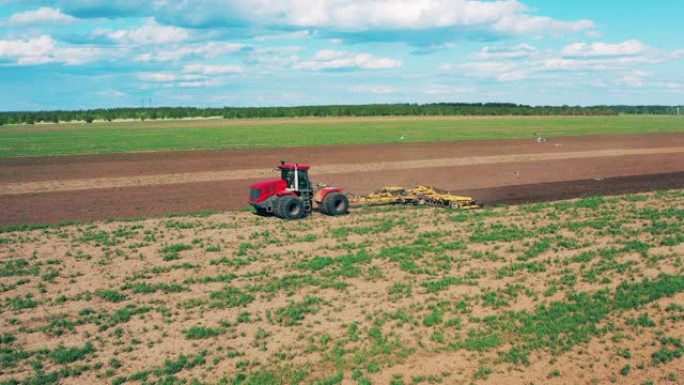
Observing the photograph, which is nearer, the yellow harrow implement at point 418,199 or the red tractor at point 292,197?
the red tractor at point 292,197

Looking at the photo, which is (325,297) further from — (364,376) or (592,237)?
A: (592,237)

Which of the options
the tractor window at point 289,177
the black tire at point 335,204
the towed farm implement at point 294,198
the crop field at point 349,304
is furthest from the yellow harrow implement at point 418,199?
the crop field at point 349,304

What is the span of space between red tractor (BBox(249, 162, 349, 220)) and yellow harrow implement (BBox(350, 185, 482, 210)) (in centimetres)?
158

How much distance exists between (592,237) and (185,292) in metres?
15.6

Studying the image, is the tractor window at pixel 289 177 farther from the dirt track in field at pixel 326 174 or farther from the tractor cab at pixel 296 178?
the dirt track in field at pixel 326 174

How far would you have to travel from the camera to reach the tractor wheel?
2956 cm

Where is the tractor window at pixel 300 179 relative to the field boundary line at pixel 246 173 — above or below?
above

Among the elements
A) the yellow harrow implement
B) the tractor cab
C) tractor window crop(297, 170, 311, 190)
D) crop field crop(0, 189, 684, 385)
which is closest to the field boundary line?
the yellow harrow implement

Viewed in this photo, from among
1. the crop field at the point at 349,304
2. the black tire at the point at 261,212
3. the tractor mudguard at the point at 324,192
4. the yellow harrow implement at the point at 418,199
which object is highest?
the tractor mudguard at the point at 324,192

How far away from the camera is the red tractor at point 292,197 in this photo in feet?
97.8

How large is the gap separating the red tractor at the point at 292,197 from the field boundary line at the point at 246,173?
1765cm


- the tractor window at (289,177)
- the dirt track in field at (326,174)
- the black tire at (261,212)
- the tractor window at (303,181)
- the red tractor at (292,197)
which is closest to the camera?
the red tractor at (292,197)

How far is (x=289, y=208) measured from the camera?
29.8 m

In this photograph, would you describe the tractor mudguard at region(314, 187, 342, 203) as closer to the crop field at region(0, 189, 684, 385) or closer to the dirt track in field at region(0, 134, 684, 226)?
the crop field at region(0, 189, 684, 385)
